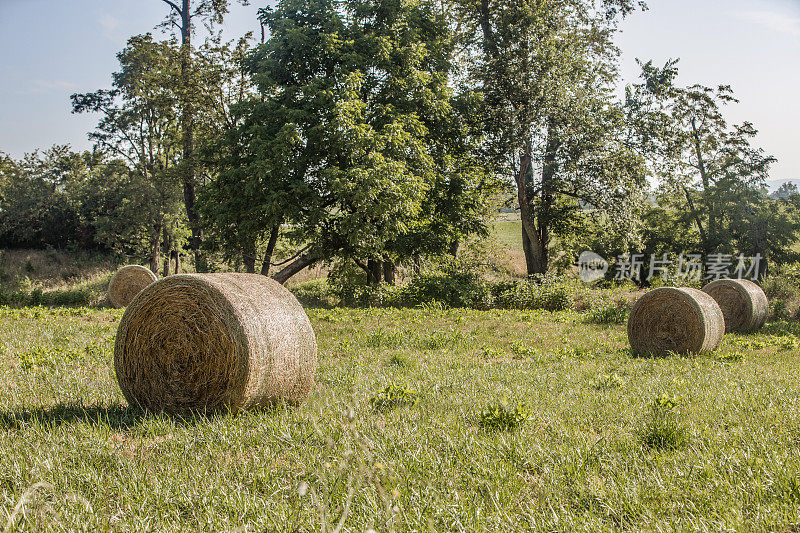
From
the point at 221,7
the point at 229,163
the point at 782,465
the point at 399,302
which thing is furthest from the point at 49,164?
the point at 782,465

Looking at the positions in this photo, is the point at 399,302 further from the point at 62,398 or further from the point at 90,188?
the point at 90,188

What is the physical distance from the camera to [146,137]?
31.2 m

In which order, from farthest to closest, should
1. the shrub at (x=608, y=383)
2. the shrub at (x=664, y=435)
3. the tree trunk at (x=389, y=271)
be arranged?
the tree trunk at (x=389, y=271) → the shrub at (x=608, y=383) → the shrub at (x=664, y=435)

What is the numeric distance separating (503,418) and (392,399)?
4.47 feet

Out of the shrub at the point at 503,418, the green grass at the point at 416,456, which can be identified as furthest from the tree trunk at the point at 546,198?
the shrub at the point at 503,418

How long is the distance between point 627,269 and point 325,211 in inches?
812

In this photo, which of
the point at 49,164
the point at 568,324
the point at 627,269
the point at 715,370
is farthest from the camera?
the point at 49,164

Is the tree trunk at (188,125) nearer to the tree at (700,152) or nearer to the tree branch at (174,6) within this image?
the tree branch at (174,6)

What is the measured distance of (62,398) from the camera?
6148 mm

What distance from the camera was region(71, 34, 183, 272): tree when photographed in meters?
27.0

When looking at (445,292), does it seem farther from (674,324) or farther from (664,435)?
(664,435)

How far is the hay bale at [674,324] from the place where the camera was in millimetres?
11375

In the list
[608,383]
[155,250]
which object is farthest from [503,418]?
[155,250]

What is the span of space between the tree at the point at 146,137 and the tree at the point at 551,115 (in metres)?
15.7
